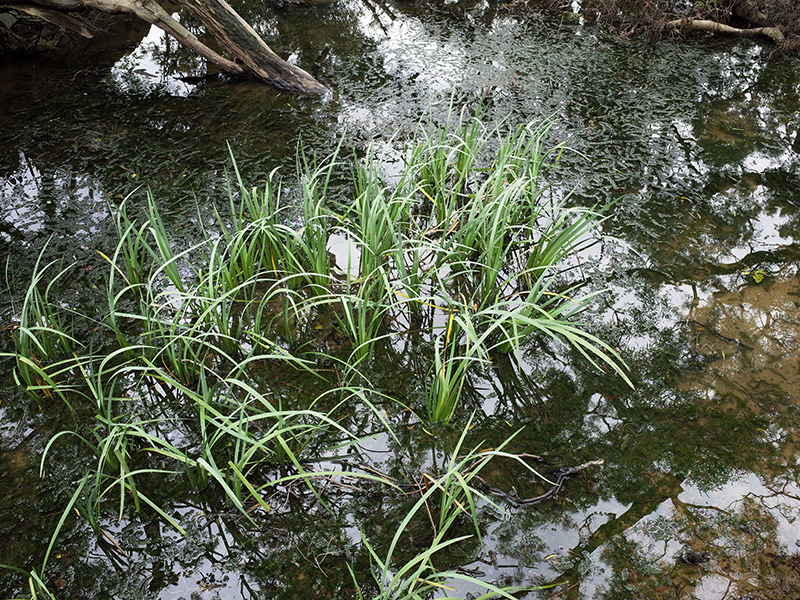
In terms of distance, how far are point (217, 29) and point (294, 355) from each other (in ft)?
8.56

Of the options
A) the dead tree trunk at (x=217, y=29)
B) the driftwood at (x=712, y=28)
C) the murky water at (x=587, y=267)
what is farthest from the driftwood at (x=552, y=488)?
the driftwood at (x=712, y=28)

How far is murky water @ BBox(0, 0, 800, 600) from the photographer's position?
54.6 inches

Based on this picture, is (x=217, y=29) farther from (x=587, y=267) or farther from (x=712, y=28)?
(x=712, y=28)

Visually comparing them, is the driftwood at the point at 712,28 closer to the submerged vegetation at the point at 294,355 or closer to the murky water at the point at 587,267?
the murky water at the point at 587,267

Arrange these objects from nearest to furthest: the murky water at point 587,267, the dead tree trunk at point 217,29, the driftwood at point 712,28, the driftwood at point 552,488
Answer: the murky water at point 587,267 < the driftwood at point 552,488 < the dead tree trunk at point 217,29 < the driftwood at point 712,28

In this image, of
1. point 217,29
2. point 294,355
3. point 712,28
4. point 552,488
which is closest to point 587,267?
point 552,488

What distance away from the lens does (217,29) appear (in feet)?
11.4

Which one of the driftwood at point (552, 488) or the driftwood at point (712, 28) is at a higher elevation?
the driftwood at point (712, 28)

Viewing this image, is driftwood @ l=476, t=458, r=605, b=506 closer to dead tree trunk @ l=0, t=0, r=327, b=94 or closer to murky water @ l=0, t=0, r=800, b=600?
murky water @ l=0, t=0, r=800, b=600

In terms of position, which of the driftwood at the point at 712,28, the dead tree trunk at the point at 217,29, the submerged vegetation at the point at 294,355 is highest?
the driftwood at the point at 712,28

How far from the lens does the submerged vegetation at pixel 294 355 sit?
146 cm

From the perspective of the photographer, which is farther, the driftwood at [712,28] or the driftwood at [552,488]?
the driftwood at [712,28]

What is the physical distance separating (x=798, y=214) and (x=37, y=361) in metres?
3.36

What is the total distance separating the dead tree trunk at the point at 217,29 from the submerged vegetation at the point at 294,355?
1.61m
